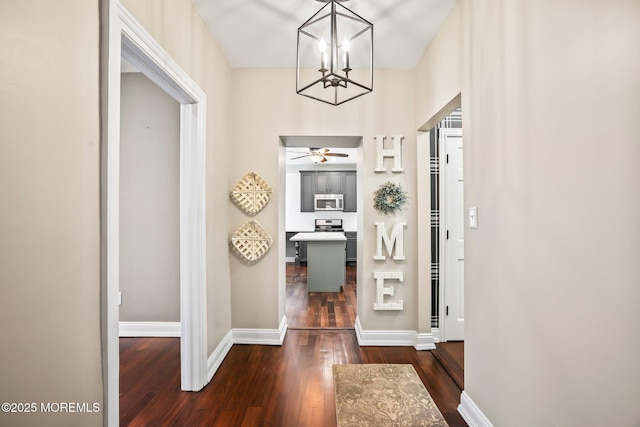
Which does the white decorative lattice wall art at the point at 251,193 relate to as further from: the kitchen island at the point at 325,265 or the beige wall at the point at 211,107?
the kitchen island at the point at 325,265

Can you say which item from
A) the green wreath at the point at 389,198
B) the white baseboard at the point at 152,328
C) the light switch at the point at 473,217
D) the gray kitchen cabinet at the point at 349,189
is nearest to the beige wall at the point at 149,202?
the white baseboard at the point at 152,328

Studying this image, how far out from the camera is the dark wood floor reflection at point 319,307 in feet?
12.1

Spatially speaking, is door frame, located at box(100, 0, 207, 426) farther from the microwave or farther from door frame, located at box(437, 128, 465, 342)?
the microwave

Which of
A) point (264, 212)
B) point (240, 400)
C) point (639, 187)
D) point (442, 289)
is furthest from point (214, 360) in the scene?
point (639, 187)

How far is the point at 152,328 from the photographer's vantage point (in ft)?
10.9

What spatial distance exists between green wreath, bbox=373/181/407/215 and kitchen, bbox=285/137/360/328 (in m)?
1.94

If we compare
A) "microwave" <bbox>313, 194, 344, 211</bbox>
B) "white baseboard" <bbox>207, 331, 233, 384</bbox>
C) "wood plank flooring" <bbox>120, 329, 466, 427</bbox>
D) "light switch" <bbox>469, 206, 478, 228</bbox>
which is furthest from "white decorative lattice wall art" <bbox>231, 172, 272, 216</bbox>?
"microwave" <bbox>313, 194, 344, 211</bbox>

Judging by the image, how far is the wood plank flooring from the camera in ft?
6.48

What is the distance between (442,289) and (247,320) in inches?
78.4

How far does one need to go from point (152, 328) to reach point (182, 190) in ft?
6.27

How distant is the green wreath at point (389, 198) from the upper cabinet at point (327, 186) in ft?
14.7

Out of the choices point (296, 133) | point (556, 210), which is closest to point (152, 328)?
point (296, 133)

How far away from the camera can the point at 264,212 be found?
10.1 ft

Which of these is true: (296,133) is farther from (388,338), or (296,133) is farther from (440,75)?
(388,338)
